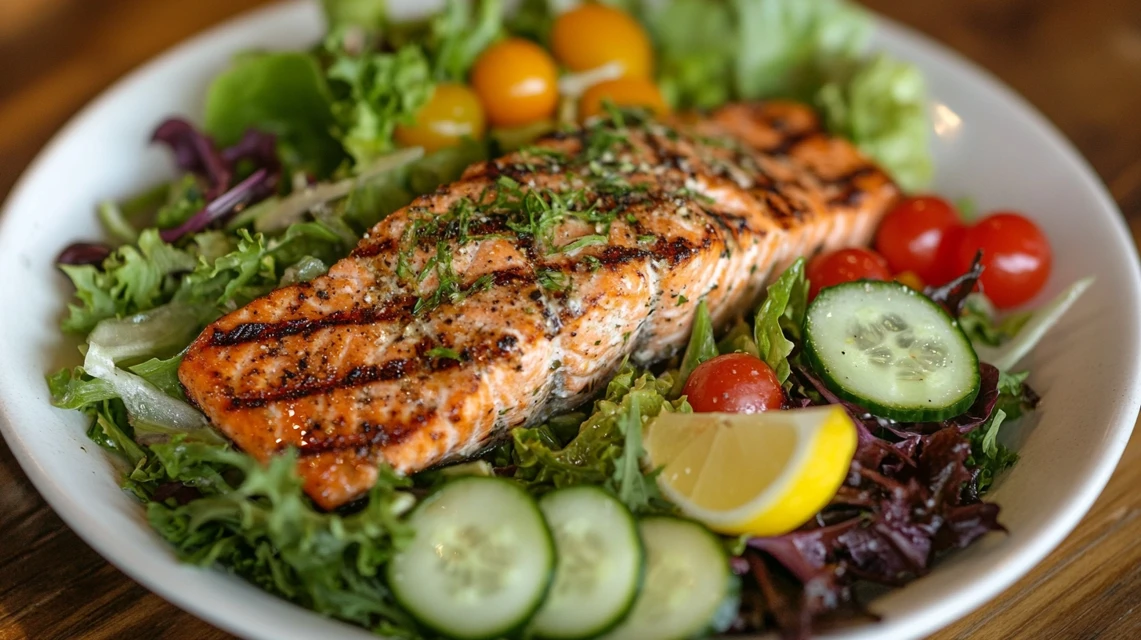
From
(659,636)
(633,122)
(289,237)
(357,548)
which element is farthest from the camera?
(633,122)

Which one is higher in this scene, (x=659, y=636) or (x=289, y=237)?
(x=289, y=237)

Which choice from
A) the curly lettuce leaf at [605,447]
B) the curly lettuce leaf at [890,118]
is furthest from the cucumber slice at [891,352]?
the curly lettuce leaf at [890,118]

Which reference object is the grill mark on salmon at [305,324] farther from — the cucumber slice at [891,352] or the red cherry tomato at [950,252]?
the red cherry tomato at [950,252]

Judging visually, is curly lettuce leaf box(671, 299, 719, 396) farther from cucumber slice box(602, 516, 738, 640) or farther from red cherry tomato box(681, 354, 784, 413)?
cucumber slice box(602, 516, 738, 640)

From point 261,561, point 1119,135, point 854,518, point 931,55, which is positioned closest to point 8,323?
point 261,561

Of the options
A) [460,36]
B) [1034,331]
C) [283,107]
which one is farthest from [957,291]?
[283,107]

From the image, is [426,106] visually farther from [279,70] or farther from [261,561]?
[261,561]

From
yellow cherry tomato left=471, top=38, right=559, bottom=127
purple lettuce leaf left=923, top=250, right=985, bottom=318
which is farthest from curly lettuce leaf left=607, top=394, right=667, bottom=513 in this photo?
yellow cherry tomato left=471, top=38, right=559, bottom=127
